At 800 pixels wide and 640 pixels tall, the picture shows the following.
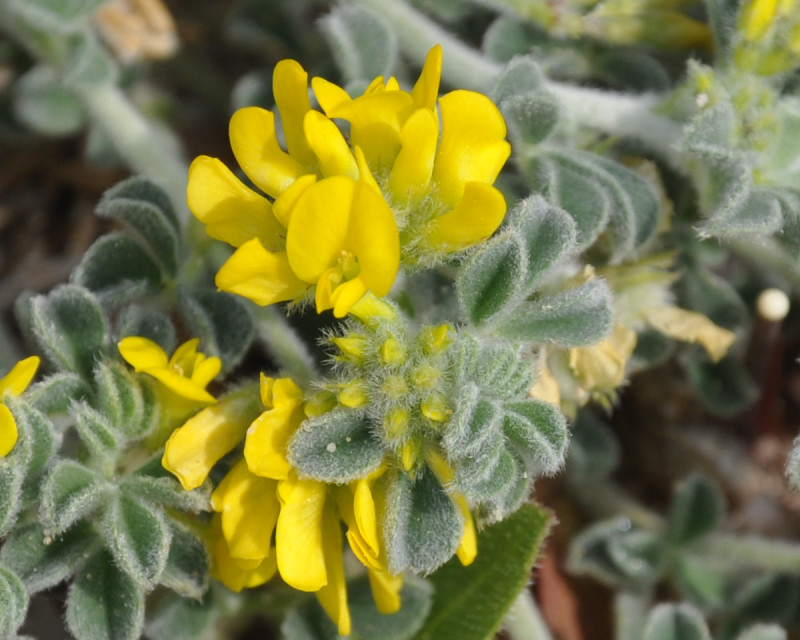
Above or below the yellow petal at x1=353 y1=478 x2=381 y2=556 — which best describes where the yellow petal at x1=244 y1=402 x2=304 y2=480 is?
above

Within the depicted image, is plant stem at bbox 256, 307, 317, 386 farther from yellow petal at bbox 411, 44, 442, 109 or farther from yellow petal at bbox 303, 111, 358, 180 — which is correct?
yellow petal at bbox 411, 44, 442, 109

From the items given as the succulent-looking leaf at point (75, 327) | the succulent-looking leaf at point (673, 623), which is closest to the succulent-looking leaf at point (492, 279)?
the succulent-looking leaf at point (75, 327)

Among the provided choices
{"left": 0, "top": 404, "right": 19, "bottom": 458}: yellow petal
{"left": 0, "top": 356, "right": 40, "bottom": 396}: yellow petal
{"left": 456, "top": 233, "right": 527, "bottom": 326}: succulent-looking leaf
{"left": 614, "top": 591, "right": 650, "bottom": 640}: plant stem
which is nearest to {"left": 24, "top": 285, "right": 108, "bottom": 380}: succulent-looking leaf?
{"left": 0, "top": 356, "right": 40, "bottom": 396}: yellow petal

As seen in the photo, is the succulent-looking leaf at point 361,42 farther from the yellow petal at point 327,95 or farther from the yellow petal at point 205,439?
the yellow petal at point 205,439

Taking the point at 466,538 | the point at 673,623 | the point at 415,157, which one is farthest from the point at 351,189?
the point at 673,623

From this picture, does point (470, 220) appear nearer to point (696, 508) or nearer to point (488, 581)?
point (488, 581)

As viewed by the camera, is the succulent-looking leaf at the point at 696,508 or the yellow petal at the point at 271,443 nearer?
the yellow petal at the point at 271,443

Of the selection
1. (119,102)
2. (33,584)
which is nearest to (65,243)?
(119,102)
